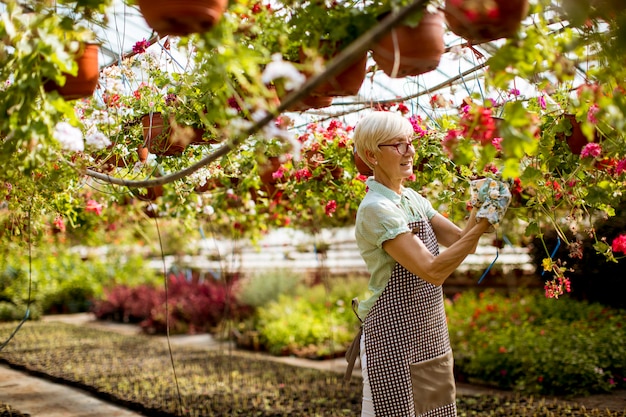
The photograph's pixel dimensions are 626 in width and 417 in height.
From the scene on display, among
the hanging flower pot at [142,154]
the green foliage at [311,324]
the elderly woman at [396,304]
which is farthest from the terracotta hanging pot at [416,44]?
the green foliage at [311,324]

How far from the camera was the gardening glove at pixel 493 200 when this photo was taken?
183 centimetres

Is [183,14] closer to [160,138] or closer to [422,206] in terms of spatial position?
[422,206]

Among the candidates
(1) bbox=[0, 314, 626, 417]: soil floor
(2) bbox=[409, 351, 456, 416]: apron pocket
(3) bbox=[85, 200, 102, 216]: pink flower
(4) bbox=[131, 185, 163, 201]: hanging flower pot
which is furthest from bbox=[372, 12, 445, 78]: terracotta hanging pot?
(3) bbox=[85, 200, 102, 216]: pink flower

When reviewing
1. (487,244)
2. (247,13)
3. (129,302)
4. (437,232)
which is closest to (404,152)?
(437,232)

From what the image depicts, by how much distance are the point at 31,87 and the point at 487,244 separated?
26.6ft

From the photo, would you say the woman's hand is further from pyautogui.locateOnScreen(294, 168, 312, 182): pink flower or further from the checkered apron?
pyautogui.locateOnScreen(294, 168, 312, 182): pink flower

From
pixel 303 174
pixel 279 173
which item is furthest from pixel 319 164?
pixel 279 173

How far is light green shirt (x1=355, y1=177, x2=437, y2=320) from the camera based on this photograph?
1.97 meters

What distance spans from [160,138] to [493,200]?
1.48 metres

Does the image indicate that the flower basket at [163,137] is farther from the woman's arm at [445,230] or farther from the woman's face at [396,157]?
the woman's arm at [445,230]

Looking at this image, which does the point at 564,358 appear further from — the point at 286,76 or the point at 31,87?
the point at 31,87

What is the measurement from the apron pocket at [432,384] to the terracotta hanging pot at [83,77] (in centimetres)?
129

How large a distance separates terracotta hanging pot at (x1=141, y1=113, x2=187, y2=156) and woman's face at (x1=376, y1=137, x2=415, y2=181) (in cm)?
98

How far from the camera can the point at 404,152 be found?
6.74 feet
